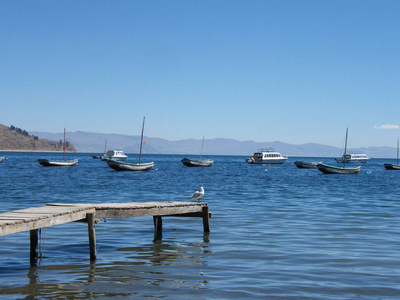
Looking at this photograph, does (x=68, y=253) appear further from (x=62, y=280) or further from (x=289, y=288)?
(x=289, y=288)

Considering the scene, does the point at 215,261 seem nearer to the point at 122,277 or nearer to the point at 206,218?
the point at 122,277

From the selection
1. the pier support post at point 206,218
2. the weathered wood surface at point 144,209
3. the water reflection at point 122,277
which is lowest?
the water reflection at point 122,277

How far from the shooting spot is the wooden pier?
36.5ft

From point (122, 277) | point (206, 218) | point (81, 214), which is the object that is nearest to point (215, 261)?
point (122, 277)

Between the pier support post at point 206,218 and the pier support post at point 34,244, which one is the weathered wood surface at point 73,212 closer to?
the pier support post at point 206,218

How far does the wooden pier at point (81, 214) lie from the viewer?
1111 cm

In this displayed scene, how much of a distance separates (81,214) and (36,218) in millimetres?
2235

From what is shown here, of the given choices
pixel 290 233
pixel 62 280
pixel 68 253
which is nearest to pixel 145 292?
pixel 62 280

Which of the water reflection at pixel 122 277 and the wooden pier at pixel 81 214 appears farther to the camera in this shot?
the wooden pier at pixel 81 214

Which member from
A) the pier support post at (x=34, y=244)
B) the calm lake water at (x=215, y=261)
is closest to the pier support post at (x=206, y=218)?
the calm lake water at (x=215, y=261)

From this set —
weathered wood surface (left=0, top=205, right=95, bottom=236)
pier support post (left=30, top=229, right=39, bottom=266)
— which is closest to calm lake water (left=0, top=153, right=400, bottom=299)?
pier support post (left=30, top=229, right=39, bottom=266)

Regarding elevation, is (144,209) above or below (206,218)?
above

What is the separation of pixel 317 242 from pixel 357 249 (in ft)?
4.83

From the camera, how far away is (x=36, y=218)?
11430 mm
